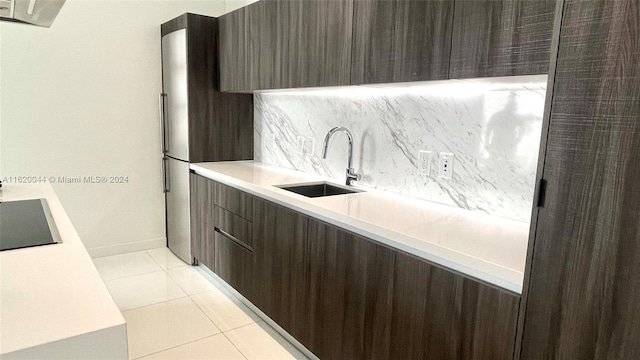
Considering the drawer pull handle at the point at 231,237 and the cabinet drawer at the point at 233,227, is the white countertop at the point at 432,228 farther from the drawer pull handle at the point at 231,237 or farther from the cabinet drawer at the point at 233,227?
the drawer pull handle at the point at 231,237

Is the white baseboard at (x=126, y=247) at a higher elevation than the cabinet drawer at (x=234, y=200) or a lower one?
lower

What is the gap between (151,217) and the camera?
377 cm

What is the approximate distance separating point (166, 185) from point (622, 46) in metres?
3.53

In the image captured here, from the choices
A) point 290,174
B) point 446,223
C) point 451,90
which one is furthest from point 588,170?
point 290,174

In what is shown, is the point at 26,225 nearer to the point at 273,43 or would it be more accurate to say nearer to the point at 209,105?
the point at 273,43

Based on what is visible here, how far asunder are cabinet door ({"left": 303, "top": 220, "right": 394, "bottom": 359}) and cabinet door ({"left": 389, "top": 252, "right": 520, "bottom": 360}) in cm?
7

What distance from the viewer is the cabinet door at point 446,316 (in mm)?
1168

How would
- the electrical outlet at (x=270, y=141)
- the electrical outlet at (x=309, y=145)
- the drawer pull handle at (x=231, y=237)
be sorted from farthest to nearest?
the electrical outlet at (x=270, y=141) → the electrical outlet at (x=309, y=145) → the drawer pull handle at (x=231, y=237)

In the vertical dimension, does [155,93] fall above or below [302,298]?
above

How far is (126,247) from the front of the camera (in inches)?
145

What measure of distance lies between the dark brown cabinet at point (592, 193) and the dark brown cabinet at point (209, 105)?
273 centimetres

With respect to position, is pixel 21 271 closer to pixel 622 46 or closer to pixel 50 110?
pixel 622 46

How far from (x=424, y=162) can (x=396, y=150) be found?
198 millimetres

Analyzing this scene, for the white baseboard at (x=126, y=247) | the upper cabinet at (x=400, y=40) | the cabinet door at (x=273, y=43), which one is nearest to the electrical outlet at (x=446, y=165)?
the upper cabinet at (x=400, y=40)
